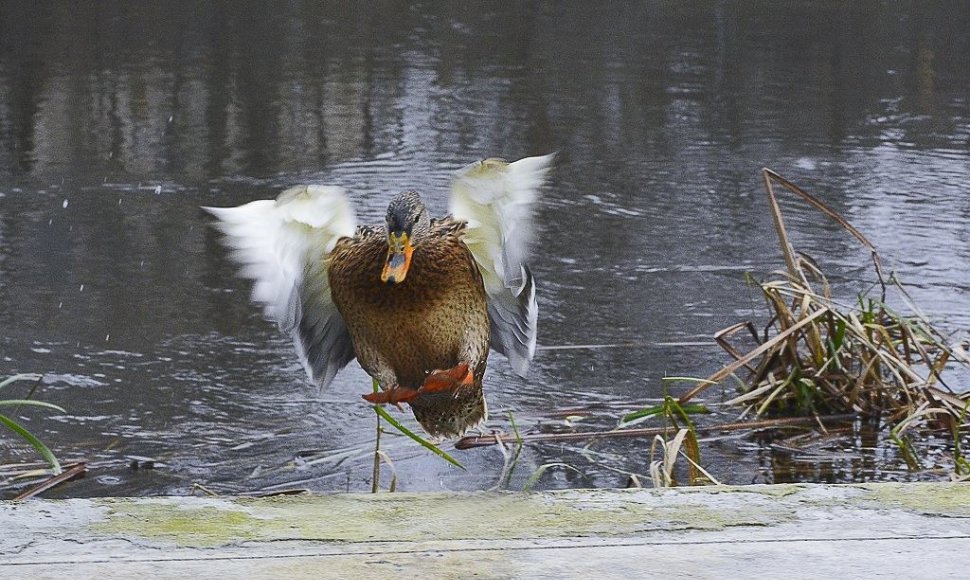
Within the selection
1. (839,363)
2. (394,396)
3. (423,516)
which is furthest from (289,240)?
(839,363)

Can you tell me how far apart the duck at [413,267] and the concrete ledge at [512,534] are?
60 cm

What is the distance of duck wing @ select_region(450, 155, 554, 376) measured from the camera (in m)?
3.22

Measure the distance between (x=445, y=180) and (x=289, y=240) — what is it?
3.89m

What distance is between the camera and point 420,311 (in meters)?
3.30

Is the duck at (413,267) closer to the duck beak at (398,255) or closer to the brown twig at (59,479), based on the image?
the duck beak at (398,255)

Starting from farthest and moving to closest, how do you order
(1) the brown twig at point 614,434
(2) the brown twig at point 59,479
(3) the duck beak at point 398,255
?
(1) the brown twig at point 614,434 → (2) the brown twig at point 59,479 → (3) the duck beak at point 398,255

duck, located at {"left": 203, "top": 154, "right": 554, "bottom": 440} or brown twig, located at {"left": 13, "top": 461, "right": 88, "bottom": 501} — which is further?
brown twig, located at {"left": 13, "top": 461, "right": 88, "bottom": 501}

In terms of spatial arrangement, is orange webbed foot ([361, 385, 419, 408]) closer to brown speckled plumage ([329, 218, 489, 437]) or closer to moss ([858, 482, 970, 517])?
brown speckled plumage ([329, 218, 489, 437])

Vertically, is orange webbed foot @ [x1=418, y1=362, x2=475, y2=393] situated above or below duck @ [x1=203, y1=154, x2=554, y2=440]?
below

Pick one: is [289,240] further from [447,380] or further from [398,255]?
[447,380]

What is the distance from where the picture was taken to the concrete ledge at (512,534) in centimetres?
234

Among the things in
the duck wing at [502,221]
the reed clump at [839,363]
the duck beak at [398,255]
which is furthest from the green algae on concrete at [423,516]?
the reed clump at [839,363]

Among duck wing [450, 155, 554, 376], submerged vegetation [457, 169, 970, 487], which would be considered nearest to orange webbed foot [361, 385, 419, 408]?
duck wing [450, 155, 554, 376]

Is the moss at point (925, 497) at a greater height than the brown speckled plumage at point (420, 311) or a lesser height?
lesser
